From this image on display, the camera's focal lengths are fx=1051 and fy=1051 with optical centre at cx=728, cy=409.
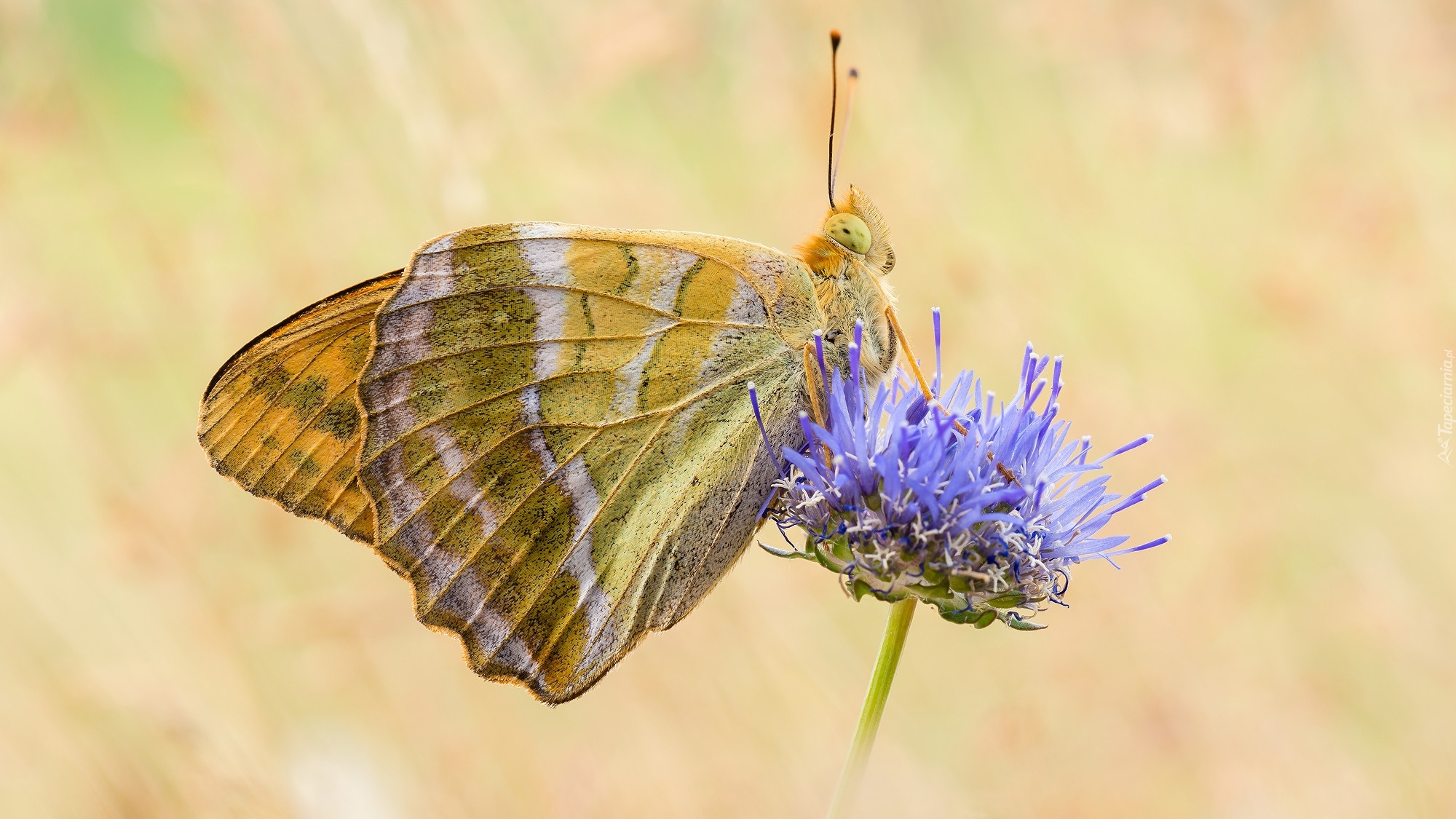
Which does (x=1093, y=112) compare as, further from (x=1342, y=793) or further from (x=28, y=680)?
(x=28, y=680)

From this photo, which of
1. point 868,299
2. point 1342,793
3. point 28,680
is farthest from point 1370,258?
point 28,680

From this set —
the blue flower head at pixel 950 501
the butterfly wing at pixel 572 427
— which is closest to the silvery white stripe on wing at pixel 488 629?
the butterfly wing at pixel 572 427

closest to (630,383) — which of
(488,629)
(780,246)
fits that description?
(488,629)

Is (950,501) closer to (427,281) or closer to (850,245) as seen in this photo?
(850,245)

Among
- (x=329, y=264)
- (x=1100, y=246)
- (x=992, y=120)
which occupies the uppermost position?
(x=329, y=264)

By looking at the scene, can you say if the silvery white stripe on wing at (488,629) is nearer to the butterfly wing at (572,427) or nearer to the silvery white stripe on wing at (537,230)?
the butterfly wing at (572,427)

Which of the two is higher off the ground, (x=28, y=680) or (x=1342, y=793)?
(x=28, y=680)
